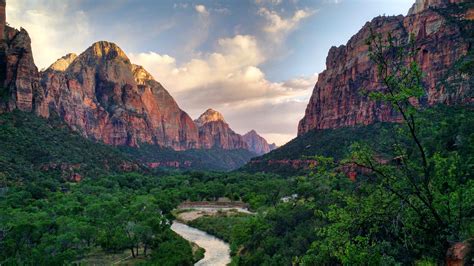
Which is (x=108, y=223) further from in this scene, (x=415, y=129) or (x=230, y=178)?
(x=230, y=178)

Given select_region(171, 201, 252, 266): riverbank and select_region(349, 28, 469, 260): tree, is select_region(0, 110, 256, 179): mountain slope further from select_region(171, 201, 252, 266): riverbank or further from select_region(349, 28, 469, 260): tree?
select_region(349, 28, 469, 260): tree

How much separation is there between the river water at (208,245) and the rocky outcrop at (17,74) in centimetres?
8415

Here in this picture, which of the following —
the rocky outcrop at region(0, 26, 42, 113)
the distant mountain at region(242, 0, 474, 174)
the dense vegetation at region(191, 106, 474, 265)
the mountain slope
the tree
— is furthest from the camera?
the rocky outcrop at region(0, 26, 42, 113)

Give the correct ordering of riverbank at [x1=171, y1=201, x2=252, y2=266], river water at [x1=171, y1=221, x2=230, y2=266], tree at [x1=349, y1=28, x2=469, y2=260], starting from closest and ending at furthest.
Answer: tree at [x1=349, y1=28, x2=469, y2=260] → river water at [x1=171, y1=221, x2=230, y2=266] → riverbank at [x1=171, y1=201, x2=252, y2=266]

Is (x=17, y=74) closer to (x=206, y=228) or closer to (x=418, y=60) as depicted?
(x=206, y=228)

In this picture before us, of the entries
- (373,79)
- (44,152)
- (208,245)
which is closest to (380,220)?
(208,245)

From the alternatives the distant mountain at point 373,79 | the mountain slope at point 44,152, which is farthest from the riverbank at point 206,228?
the mountain slope at point 44,152

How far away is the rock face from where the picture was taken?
110m

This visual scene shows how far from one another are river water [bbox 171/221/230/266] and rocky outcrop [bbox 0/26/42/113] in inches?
3313

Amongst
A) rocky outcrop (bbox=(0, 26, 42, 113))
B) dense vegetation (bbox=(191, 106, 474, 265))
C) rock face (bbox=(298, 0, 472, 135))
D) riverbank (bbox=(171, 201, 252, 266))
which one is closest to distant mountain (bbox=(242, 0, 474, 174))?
rock face (bbox=(298, 0, 472, 135))

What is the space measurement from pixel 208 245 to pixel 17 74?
11235 centimetres

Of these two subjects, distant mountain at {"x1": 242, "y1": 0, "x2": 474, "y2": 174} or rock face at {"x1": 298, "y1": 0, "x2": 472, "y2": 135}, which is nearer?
rock face at {"x1": 298, "y1": 0, "x2": 472, "y2": 135}

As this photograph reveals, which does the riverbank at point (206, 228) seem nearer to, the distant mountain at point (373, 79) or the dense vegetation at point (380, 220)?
the dense vegetation at point (380, 220)

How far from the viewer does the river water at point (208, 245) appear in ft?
176
